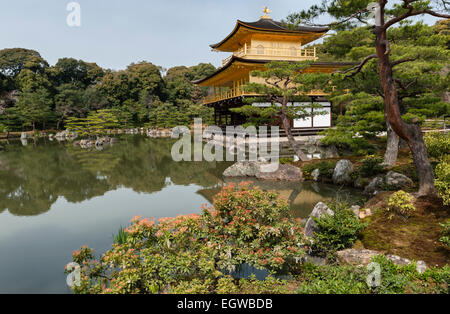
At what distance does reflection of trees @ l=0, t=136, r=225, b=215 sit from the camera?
29.0 ft

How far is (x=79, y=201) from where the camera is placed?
834 centimetres

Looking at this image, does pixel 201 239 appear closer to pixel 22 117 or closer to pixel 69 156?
pixel 69 156

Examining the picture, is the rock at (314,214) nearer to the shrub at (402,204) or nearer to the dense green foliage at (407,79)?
the shrub at (402,204)

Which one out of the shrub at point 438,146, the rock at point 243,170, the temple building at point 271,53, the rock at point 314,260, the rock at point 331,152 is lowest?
the rock at point 314,260

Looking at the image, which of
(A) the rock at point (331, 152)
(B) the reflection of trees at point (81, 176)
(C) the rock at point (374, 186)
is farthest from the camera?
(A) the rock at point (331, 152)

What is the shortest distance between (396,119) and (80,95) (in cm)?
4284

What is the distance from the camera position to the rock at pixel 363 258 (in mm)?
3588

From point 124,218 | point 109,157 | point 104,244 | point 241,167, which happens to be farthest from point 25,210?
point 109,157

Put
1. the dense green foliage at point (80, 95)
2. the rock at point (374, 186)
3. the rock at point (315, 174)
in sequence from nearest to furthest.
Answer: the rock at point (374, 186)
the rock at point (315, 174)
the dense green foliage at point (80, 95)

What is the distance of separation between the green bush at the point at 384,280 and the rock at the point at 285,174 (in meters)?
6.81

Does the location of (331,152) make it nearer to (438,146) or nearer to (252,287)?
(438,146)

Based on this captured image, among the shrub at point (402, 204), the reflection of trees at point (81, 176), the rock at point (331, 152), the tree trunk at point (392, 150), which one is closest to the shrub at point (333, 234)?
the shrub at point (402, 204)

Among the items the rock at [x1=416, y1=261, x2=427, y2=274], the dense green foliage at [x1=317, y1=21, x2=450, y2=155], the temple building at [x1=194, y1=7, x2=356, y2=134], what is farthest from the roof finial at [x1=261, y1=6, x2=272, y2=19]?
the rock at [x1=416, y1=261, x2=427, y2=274]

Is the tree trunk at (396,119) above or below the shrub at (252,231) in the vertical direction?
above
